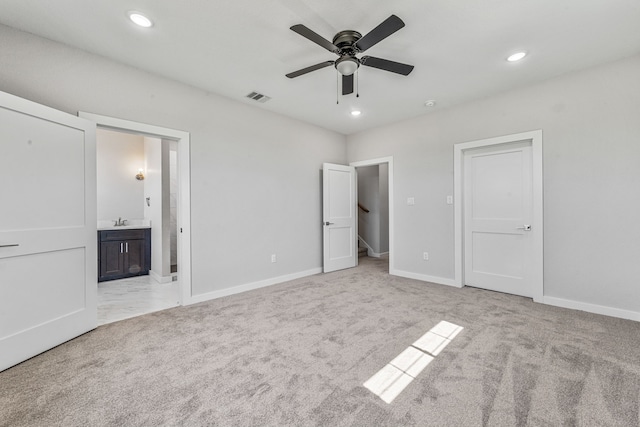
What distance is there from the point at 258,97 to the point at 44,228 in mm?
2621

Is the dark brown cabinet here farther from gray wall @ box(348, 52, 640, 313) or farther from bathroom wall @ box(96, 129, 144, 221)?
gray wall @ box(348, 52, 640, 313)

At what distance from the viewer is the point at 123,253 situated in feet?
15.3

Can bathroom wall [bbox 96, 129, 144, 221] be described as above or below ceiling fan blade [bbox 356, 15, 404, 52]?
below

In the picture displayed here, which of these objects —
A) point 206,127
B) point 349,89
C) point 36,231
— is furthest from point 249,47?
point 36,231

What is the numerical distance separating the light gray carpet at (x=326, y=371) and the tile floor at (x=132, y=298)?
0.32 meters

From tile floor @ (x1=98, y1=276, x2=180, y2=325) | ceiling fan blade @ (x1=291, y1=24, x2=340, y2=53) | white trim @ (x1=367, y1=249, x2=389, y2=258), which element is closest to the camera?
ceiling fan blade @ (x1=291, y1=24, x2=340, y2=53)

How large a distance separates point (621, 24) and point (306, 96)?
9.81ft

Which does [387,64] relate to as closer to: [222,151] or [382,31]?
[382,31]

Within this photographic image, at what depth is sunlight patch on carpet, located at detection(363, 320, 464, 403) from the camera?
172 centimetres

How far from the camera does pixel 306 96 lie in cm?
361

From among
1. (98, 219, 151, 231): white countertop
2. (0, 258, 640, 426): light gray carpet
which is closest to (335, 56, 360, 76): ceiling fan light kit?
(0, 258, 640, 426): light gray carpet

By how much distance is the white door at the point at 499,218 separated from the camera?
346cm

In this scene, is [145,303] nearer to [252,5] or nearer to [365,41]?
[252,5]

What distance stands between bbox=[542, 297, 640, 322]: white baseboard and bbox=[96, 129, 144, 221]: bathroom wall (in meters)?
6.70
